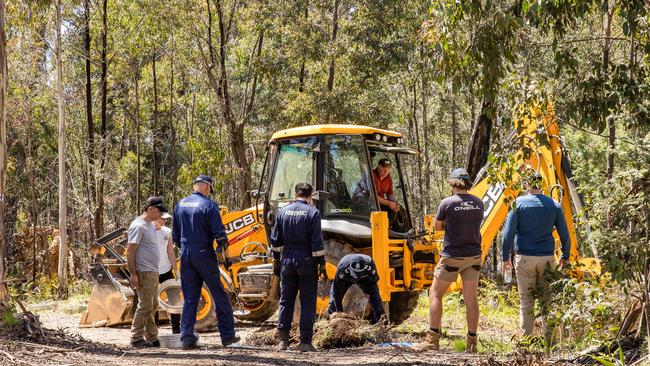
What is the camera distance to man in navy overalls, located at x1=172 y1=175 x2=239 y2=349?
31.7ft

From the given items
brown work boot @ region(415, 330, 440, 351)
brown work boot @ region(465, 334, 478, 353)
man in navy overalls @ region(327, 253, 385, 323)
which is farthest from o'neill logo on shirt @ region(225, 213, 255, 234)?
brown work boot @ region(465, 334, 478, 353)

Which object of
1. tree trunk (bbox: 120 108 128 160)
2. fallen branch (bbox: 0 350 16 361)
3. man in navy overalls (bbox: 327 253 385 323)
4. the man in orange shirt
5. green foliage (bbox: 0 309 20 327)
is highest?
tree trunk (bbox: 120 108 128 160)

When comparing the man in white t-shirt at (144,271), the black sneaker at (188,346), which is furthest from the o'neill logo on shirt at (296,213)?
the black sneaker at (188,346)

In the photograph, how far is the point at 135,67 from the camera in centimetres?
3145

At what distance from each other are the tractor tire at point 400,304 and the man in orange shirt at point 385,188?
1.12 meters

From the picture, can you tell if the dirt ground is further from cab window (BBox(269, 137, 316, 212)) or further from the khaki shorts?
cab window (BBox(269, 137, 316, 212))

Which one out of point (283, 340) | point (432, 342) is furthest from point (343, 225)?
point (432, 342)

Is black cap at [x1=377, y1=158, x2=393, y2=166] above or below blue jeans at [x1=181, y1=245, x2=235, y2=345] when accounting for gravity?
above

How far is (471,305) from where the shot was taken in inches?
362

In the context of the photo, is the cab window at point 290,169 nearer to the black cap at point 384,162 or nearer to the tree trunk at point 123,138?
the black cap at point 384,162

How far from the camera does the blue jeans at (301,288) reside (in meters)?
9.52

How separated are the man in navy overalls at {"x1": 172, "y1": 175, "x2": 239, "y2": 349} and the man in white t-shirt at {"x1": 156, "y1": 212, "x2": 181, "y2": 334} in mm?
904

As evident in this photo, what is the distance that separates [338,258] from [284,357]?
3298 mm

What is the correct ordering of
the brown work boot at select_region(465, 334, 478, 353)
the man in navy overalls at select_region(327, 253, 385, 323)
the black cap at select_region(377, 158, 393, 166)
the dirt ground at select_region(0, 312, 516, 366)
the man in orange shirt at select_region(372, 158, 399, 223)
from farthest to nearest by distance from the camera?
the black cap at select_region(377, 158, 393, 166) < the man in orange shirt at select_region(372, 158, 399, 223) < the man in navy overalls at select_region(327, 253, 385, 323) < the brown work boot at select_region(465, 334, 478, 353) < the dirt ground at select_region(0, 312, 516, 366)
